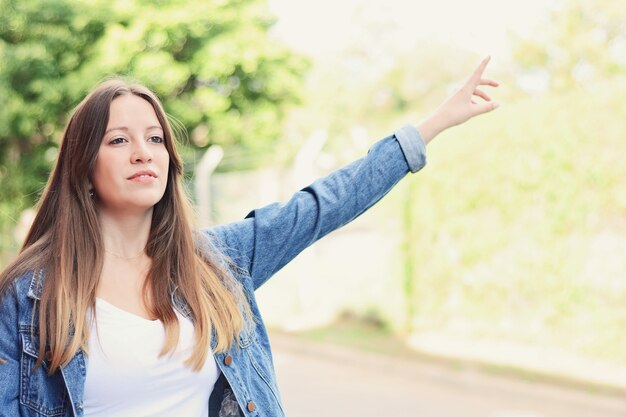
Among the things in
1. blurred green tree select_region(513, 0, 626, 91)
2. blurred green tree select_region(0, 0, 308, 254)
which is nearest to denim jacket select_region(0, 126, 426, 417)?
blurred green tree select_region(0, 0, 308, 254)

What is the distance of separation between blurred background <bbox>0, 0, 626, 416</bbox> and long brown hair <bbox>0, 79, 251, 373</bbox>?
25.6 inches

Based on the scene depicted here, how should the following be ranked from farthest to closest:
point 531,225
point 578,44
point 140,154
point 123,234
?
point 578,44 → point 531,225 → point 123,234 → point 140,154

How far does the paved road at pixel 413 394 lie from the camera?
6168 millimetres

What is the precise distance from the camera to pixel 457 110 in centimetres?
225

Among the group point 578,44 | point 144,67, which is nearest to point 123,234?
point 144,67

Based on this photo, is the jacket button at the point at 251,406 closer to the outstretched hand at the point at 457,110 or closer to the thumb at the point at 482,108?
the outstretched hand at the point at 457,110

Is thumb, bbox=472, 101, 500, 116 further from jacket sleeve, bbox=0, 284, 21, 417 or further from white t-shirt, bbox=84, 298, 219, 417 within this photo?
jacket sleeve, bbox=0, 284, 21, 417

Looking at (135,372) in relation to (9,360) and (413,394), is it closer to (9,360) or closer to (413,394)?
(9,360)

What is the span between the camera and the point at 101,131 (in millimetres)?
1890

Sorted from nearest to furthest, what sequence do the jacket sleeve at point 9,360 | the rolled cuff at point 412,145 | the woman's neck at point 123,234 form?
the jacket sleeve at point 9,360
the woman's neck at point 123,234
the rolled cuff at point 412,145

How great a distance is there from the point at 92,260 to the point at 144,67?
1036 centimetres

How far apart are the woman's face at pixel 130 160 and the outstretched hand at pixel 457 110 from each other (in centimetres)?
76

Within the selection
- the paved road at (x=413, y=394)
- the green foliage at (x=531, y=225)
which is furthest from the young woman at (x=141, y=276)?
the green foliage at (x=531, y=225)

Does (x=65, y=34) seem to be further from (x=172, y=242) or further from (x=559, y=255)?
(x=172, y=242)
